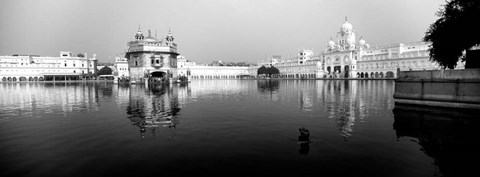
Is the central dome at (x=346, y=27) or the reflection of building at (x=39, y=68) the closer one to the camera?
the reflection of building at (x=39, y=68)

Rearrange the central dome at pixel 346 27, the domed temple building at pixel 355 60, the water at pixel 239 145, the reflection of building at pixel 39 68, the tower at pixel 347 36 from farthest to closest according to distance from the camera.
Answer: the central dome at pixel 346 27, the tower at pixel 347 36, the reflection of building at pixel 39 68, the domed temple building at pixel 355 60, the water at pixel 239 145

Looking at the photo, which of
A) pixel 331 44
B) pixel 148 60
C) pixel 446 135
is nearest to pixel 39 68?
pixel 148 60

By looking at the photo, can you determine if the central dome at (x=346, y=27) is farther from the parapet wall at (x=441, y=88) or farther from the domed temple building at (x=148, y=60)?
the parapet wall at (x=441, y=88)

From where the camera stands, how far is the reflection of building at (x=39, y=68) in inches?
4158

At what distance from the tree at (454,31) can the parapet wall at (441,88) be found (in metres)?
3.81

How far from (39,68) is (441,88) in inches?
5074

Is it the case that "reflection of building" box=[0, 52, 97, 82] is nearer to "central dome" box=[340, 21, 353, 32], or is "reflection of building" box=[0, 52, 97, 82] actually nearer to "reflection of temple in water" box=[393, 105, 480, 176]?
"central dome" box=[340, 21, 353, 32]

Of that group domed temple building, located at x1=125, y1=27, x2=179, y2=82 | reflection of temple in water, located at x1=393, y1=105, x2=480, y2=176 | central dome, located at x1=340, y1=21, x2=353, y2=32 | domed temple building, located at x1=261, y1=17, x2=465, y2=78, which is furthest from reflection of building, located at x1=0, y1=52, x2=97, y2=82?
reflection of temple in water, located at x1=393, y1=105, x2=480, y2=176

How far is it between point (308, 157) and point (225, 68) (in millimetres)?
155102

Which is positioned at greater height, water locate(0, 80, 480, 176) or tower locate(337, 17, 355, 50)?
tower locate(337, 17, 355, 50)

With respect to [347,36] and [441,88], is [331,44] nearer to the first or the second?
[347,36]

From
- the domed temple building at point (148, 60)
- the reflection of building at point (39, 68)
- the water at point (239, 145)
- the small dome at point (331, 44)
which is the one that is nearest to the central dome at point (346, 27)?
the small dome at point (331, 44)

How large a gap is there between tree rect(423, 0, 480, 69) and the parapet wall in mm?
3809

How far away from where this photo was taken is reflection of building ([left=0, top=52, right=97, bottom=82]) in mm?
105625
